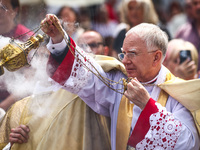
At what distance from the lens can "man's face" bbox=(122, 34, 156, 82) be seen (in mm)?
2604

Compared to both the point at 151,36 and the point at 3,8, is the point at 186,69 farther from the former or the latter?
the point at 3,8

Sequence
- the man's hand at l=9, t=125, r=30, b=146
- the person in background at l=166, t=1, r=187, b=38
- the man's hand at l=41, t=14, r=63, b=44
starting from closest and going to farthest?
the man's hand at l=41, t=14, r=63, b=44
the man's hand at l=9, t=125, r=30, b=146
the person in background at l=166, t=1, r=187, b=38

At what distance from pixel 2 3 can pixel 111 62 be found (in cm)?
106

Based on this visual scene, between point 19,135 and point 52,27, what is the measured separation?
1027mm

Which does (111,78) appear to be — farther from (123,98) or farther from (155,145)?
(155,145)

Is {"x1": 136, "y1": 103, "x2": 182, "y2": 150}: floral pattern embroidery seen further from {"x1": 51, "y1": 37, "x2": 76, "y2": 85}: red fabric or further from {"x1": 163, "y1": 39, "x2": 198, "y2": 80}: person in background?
{"x1": 163, "y1": 39, "x2": 198, "y2": 80}: person in background

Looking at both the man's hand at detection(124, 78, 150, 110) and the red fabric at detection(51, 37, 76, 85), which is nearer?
the man's hand at detection(124, 78, 150, 110)

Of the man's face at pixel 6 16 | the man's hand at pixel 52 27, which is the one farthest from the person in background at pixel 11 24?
the man's hand at pixel 52 27

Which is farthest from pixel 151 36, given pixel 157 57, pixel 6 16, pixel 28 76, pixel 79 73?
pixel 6 16

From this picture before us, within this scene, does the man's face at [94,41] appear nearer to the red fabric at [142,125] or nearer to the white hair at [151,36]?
the white hair at [151,36]

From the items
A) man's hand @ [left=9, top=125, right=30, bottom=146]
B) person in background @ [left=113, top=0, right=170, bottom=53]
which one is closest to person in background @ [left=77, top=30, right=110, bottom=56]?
person in background @ [left=113, top=0, right=170, bottom=53]

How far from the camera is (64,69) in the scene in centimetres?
268

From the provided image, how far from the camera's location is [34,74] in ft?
8.99

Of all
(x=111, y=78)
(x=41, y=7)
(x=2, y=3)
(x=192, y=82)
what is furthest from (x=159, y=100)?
(x=2, y=3)
